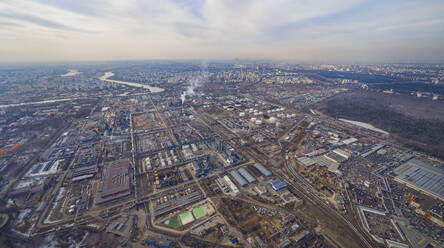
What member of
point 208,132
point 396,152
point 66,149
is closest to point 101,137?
point 66,149

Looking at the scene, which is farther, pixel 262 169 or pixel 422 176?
pixel 262 169

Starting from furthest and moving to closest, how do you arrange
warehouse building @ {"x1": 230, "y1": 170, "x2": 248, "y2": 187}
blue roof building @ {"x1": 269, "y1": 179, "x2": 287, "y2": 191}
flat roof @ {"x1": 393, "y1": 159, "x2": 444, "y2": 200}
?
warehouse building @ {"x1": 230, "y1": 170, "x2": 248, "y2": 187}
blue roof building @ {"x1": 269, "y1": 179, "x2": 287, "y2": 191}
flat roof @ {"x1": 393, "y1": 159, "x2": 444, "y2": 200}

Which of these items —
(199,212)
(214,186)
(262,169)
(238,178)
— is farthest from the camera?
(262,169)

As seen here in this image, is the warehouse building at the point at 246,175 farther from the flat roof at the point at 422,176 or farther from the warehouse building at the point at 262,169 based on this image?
the flat roof at the point at 422,176

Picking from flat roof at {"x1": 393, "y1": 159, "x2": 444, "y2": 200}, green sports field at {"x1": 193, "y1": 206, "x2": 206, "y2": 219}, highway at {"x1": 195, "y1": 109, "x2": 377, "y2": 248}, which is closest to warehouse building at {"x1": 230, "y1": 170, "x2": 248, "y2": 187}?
highway at {"x1": 195, "y1": 109, "x2": 377, "y2": 248}

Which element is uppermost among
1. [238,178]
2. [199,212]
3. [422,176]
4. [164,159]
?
[164,159]

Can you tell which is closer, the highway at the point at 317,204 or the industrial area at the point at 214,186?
the highway at the point at 317,204

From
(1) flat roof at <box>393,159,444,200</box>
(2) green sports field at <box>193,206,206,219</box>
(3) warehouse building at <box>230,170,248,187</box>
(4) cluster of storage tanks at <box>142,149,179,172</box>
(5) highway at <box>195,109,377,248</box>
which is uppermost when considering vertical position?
(4) cluster of storage tanks at <box>142,149,179,172</box>

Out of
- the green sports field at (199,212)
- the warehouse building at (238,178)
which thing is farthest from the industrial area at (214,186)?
the warehouse building at (238,178)

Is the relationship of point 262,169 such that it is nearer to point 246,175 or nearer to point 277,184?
point 246,175

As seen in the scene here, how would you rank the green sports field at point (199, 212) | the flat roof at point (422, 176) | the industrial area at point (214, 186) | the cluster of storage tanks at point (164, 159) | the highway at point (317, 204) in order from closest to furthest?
1. the highway at point (317, 204)
2. the industrial area at point (214, 186)
3. the green sports field at point (199, 212)
4. the flat roof at point (422, 176)
5. the cluster of storage tanks at point (164, 159)

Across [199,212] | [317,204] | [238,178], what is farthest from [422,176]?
[199,212]

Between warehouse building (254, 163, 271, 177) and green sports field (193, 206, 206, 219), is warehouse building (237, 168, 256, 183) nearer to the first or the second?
warehouse building (254, 163, 271, 177)
